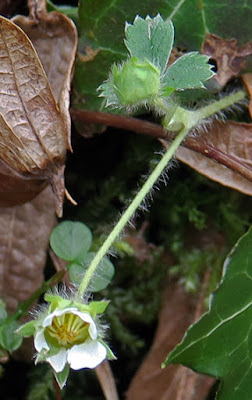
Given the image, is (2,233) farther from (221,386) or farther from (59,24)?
(221,386)

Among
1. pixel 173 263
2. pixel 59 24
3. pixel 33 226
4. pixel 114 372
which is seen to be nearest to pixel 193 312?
pixel 173 263

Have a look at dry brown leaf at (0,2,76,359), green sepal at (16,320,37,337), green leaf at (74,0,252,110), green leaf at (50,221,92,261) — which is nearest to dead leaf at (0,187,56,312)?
dry brown leaf at (0,2,76,359)

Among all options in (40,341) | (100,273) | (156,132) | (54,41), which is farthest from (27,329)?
(54,41)

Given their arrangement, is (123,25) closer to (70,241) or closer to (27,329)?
(70,241)

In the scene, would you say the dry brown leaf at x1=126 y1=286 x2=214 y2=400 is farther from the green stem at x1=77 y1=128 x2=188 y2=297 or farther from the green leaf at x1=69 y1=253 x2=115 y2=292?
the green stem at x1=77 y1=128 x2=188 y2=297

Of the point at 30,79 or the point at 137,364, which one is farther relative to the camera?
the point at 137,364

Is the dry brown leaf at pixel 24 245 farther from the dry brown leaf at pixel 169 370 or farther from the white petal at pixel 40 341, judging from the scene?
the white petal at pixel 40 341

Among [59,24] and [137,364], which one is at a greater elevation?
[59,24]
